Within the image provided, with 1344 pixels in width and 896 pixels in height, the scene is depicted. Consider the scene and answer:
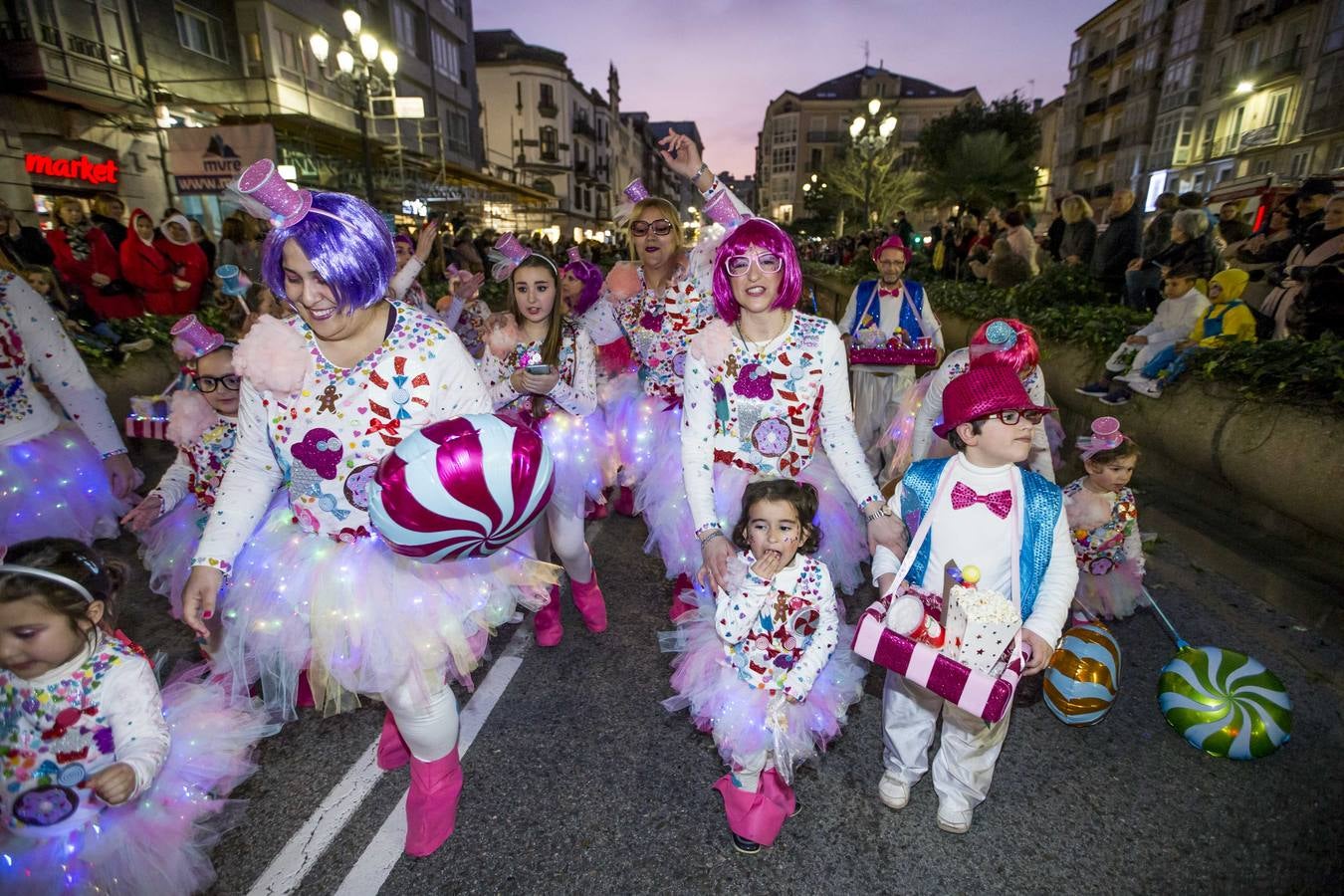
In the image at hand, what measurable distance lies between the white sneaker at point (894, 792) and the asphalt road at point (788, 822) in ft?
0.14

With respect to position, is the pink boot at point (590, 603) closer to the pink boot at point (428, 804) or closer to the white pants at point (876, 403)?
the pink boot at point (428, 804)

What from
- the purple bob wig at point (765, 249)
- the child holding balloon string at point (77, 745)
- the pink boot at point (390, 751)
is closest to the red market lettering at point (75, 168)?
the child holding balloon string at point (77, 745)

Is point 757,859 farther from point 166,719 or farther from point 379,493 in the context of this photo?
point 166,719

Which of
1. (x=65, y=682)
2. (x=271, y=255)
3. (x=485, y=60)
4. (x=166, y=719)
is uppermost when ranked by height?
(x=485, y=60)

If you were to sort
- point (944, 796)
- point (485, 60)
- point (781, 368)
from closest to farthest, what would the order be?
point (944, 796) → point (781, 368) → point (485, 60)

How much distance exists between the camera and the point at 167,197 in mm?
17953

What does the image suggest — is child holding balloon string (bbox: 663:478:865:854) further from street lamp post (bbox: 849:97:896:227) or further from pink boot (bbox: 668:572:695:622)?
street lamp post (bbox: 849:97:896:227)

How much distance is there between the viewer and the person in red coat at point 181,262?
8.46 m

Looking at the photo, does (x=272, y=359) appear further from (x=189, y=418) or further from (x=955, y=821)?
(x=955, y=821)

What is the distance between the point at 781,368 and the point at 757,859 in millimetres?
2127

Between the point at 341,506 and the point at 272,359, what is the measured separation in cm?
57

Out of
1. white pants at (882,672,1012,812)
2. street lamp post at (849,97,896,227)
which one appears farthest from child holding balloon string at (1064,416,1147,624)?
street lamp post at (849,97,896,227)

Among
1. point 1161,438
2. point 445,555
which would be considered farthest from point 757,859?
point 1161,438

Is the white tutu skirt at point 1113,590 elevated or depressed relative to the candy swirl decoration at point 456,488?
depressed
